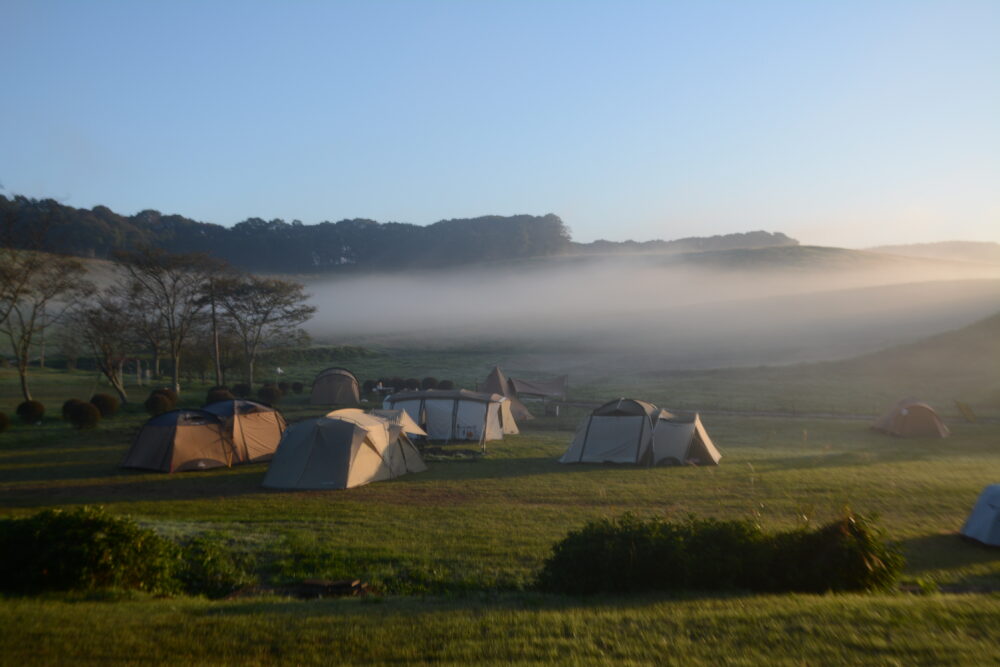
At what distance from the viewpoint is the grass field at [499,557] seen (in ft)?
21.4

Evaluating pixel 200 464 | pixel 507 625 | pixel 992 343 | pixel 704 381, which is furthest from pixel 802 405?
pixel 507 625

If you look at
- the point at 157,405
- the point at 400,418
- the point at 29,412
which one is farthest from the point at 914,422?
the point at 29,412

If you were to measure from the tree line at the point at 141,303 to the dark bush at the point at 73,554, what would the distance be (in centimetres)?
3337

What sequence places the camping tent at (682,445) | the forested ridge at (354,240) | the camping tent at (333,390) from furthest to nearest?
the forested ridge at (354,240) → the camping tent at (333,390) → the camping tent at (682,445)

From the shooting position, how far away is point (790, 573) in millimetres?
8938

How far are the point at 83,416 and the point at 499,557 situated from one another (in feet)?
83.9

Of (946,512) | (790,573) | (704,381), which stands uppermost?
(790,573)

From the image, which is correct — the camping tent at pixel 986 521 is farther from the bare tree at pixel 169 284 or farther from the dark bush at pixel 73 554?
the bare tree at pixel 169 284

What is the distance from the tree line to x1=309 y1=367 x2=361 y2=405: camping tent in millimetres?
9149

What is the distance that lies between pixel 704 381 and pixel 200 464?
4034 centimetres

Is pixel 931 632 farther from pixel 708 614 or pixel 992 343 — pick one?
pixel 992 343

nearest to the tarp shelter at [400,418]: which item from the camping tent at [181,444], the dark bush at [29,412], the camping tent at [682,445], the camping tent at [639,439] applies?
the camping tent at [181,444]

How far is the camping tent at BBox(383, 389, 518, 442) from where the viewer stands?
2977 centimetres

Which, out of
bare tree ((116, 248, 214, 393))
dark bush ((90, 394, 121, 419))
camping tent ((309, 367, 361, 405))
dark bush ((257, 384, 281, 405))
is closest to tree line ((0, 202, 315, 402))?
bare tree ((116, 248, 214, 393))
